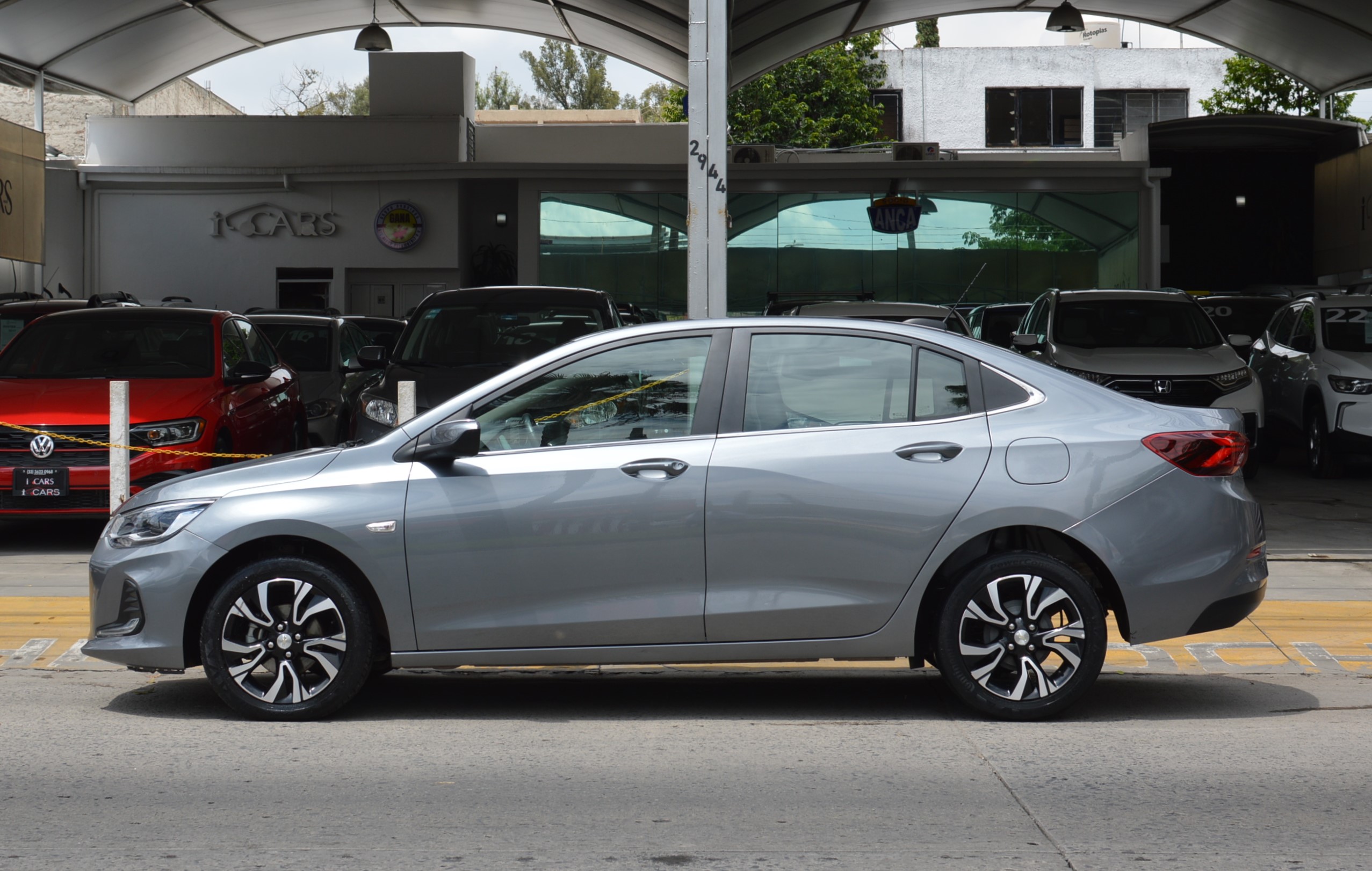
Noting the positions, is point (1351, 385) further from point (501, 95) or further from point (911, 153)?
point (501, 95)

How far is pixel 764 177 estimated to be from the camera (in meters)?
26.6

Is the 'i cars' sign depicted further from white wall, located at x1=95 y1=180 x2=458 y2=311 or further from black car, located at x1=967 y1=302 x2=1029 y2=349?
white wall, located at x1=95 y1=180 x2=458 y2=311

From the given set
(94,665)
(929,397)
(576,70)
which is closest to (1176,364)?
(929,397)

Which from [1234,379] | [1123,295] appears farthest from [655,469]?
[1123,295]

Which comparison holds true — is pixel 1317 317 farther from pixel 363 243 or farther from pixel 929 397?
pixel 363 243

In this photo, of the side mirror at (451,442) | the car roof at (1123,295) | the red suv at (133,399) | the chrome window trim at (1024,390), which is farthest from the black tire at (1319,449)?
the side mirror at (451,442)

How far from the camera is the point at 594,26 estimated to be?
2919cm

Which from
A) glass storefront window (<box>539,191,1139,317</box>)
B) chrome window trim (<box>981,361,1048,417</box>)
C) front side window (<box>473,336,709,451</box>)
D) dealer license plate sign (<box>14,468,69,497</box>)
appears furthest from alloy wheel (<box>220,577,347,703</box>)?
glass storefront window (<box>539,191,1139,317</box>)

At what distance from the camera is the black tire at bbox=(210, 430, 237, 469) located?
10555 millimetres

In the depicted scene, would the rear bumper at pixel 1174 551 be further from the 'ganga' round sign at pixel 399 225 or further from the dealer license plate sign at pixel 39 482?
the 'ganga' round sign at pixel 399 225

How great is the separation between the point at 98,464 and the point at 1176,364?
9314 mm

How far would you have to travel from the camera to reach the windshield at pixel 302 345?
16047 millimetres

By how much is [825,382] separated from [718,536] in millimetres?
782

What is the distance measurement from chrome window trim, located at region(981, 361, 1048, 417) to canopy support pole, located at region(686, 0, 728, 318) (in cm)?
422
